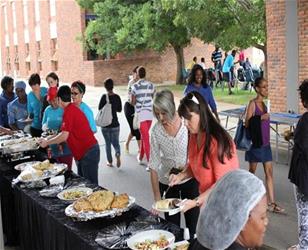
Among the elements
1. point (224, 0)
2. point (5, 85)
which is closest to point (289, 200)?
point (5, 85)

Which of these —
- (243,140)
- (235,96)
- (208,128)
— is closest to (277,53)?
(243,140)

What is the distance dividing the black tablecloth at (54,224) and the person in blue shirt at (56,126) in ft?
3.72

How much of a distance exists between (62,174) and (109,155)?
4079mm

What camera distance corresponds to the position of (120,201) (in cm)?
345

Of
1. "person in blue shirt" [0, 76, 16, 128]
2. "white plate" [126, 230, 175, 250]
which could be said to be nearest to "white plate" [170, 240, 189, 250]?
"white plate" [126, 230, 175, 250]

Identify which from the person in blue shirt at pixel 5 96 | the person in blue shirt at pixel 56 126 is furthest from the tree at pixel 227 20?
the person in blue shirt at pixel 56 126

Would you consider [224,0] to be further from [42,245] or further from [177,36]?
[42,245]

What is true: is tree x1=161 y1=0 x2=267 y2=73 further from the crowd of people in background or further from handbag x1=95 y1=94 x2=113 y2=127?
handbag x1=95 y1=94 x2=113 y2=127

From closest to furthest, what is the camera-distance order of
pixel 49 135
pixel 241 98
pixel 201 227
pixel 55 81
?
pixel 201 227 → pixel 49 135 → pixel 55 81 → pixel 241 98

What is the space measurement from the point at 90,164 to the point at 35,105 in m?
2.51

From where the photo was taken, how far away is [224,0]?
14.4 m

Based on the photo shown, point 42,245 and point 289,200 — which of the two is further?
point 289,200

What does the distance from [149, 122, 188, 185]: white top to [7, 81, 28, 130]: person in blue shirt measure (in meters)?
4.11

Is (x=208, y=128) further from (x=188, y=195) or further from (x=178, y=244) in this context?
(x=188, y=195)
